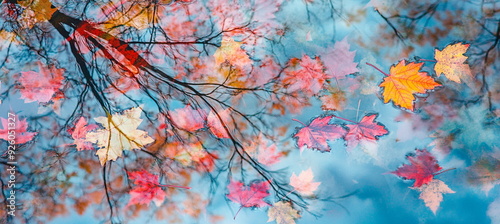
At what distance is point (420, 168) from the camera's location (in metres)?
1.16

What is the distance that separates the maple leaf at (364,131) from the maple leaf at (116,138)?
28.4 inches

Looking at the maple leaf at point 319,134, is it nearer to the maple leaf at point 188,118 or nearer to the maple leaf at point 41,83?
the maple leaf at point 188,118

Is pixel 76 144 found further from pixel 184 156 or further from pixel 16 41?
pixel 16 41

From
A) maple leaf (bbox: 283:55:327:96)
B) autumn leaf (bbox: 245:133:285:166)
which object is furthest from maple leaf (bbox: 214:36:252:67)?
autumn leaf (bbox: 245:133:285:166)

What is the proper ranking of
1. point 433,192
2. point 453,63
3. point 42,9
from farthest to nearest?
1. point 42,9
2. point 453,63
3. point 433,192

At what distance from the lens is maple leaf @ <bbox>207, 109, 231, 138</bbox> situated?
122 centimetres

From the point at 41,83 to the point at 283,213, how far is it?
1.03m

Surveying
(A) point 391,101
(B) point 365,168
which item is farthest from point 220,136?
(A) point 391,101

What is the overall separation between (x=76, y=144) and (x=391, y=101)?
117cm

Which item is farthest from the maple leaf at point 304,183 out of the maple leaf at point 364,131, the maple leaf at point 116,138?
the maple leaf at point 116,138

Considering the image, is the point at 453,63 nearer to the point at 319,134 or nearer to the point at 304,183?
the point at 319,134

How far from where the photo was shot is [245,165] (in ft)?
3.91

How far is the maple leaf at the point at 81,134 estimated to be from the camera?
1222 mm

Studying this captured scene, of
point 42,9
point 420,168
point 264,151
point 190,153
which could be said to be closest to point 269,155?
point 264,151
